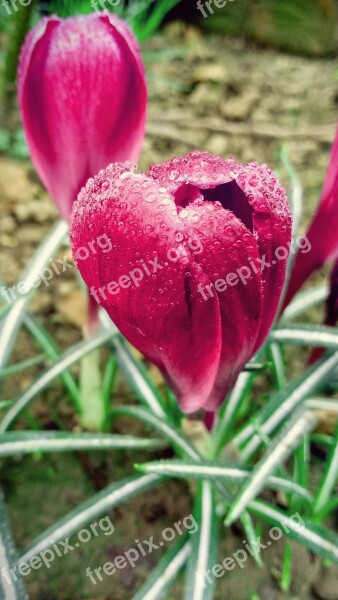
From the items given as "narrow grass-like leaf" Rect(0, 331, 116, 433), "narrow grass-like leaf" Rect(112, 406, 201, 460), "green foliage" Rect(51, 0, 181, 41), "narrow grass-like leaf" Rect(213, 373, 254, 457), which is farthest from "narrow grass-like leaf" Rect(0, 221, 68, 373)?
"green foliage" Rect(51, 0, 181, 41)

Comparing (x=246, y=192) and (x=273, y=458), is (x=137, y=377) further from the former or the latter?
(x=246, y=192)

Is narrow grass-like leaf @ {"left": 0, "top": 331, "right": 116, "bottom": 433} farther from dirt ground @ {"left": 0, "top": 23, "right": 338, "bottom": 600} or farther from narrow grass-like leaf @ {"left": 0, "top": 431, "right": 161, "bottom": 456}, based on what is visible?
dirt ground @ {"left": 0, "top": 23, "right": 338, "bottom": 600}

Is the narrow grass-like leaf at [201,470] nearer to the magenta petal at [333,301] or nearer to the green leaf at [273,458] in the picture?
the green leaf at [273,458]

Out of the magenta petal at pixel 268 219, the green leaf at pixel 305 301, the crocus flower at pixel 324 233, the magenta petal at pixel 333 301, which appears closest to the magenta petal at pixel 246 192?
A: the magenta petal at pixel 268 219

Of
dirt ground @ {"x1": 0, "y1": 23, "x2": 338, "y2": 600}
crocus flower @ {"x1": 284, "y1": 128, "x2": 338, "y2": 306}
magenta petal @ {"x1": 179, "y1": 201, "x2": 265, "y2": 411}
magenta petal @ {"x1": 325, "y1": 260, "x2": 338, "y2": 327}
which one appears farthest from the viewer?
dirt ground @ {"x1": 0, "y1": 23, "x2": 338, "y2": 600}

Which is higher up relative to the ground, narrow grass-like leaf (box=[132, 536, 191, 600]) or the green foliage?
the green foliage

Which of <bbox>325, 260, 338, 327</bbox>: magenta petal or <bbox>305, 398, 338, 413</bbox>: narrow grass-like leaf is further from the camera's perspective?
<bbox>305, 398, 338, 413</bbox>: narrow grass-like leaf

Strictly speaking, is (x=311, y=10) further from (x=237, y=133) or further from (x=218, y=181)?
(x=218, y=181)
